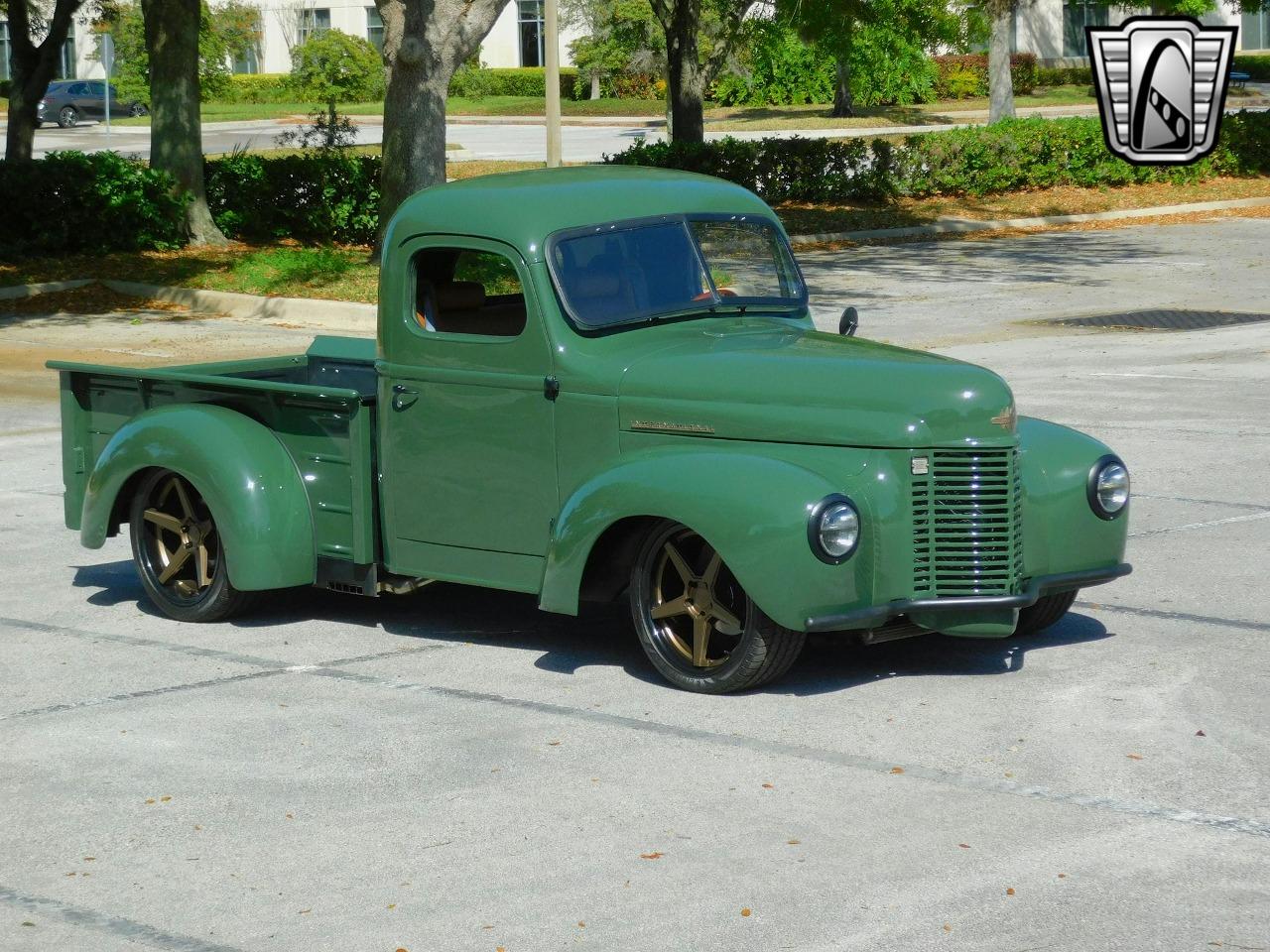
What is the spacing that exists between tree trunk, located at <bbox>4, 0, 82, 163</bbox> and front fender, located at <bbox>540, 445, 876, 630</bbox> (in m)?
20.6

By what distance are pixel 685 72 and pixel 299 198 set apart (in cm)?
764

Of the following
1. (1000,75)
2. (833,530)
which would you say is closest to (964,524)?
(833,530)

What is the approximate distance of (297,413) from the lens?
7.88 m

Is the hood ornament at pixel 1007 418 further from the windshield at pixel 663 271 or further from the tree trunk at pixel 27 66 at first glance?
the tree trunk at pixel 27 66

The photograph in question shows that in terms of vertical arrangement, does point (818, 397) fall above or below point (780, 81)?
below

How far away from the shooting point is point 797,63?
6253cm

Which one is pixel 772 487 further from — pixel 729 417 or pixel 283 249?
pixel 283 249

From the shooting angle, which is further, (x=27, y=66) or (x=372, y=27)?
(x=372, y=27)

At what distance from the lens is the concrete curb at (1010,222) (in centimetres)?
2770

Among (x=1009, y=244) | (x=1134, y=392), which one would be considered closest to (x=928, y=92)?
(x=1009, y=244)

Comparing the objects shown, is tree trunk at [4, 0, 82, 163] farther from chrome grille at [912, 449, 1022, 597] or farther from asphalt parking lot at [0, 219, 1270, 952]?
chrome grille at [912, 449, 1022, 597]

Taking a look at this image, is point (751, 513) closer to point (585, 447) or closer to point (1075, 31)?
point (585, 447)

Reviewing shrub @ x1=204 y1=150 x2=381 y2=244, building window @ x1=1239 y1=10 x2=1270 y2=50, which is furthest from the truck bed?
building window @ x1=1239 y1=10 x2=1270 y2=50

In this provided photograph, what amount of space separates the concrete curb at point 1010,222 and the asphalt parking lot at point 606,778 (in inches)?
728
